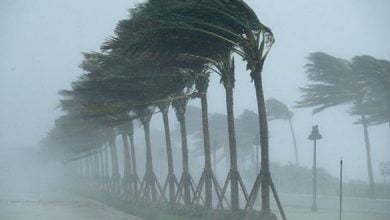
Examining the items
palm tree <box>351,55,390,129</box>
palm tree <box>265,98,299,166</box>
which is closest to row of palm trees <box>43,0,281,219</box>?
palm tree <box>351,55,390,129</box>

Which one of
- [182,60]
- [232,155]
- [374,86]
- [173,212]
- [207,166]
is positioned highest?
[374,86]

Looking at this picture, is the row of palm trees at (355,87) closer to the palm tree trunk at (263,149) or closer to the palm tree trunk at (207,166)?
the palm tree trunk at (207,166)

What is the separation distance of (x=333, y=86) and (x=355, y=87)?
2304 mm

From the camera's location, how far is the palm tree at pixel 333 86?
40906 mm

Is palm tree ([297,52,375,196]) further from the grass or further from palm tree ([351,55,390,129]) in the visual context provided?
the grass

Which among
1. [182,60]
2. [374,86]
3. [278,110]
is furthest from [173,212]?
[278,110]

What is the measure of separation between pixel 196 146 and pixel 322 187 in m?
46.5

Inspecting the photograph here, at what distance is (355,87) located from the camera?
40969mm

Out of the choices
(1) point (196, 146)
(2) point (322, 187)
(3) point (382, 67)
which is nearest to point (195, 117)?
(1) point (196, 146)

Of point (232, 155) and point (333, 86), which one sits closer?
A: point (232, 155)

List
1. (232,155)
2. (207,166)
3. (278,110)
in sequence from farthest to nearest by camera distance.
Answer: (278,110)
(207,166)
(232,155)

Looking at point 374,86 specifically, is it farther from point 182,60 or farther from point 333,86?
point 182,60

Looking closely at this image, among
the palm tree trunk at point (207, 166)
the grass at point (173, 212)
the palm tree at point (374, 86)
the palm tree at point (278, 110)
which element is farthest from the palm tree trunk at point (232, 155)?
the palm tree at point (278, 110)

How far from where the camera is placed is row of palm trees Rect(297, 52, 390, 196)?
37.3m
